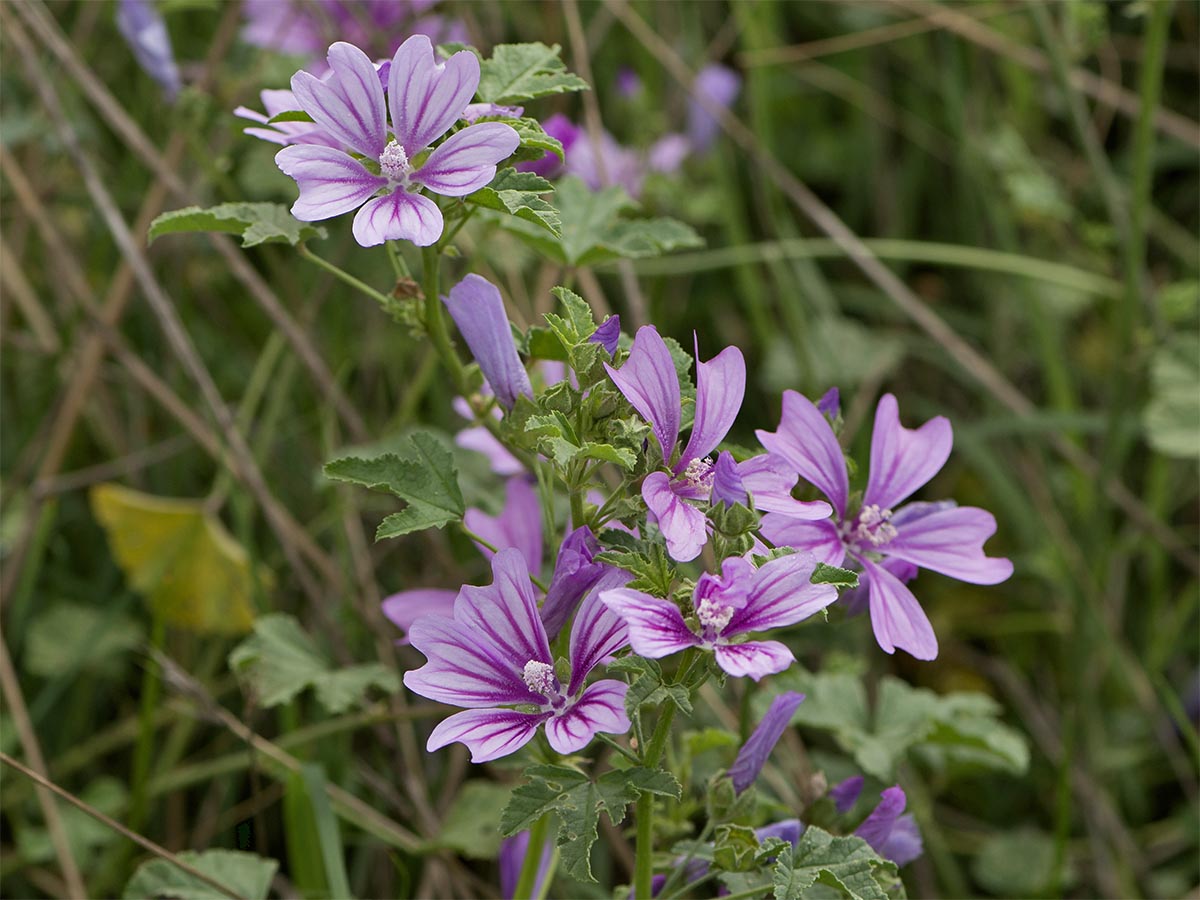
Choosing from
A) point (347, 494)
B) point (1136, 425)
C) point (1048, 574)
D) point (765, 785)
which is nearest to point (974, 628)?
point (1048, 574)

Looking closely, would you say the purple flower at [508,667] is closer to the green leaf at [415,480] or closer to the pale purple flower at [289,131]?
the green leaf at [415,480]

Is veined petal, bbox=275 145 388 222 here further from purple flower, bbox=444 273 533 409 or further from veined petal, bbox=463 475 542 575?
veined petal, bbox=463 475 542 575

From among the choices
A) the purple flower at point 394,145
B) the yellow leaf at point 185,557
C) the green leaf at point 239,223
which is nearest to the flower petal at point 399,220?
the purple flower at point 394,145

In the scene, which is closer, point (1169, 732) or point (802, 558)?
point (802, 558)

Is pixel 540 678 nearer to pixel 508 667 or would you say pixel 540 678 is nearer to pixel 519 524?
pixel 508 667

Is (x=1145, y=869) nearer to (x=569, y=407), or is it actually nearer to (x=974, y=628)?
(x=974, y=628)

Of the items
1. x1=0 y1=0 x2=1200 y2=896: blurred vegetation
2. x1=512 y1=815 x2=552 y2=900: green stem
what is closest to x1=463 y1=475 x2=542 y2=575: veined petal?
x1=0 y1=0 x2=1200 y2=896: blurred vegetation

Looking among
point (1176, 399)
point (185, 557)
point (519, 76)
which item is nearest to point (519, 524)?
point (519, 76)
